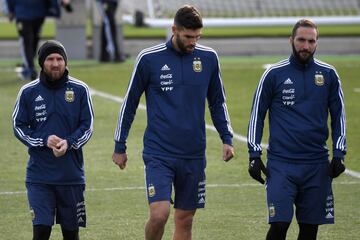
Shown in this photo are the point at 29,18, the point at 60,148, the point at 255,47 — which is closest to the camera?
the point at 60,148

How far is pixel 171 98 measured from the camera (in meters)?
9.61

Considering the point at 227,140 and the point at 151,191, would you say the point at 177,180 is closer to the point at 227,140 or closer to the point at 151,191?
the point at 151,191

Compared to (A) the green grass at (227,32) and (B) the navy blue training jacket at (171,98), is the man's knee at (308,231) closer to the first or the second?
(B) the navy blue training jacket at (171,98)

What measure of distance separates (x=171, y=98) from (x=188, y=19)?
2.06 ft

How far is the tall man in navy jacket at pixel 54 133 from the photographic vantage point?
9.63 meters

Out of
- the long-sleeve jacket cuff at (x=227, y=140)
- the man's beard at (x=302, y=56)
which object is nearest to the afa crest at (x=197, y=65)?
the long-sleeve jacket cuff at (x=227, y=140)

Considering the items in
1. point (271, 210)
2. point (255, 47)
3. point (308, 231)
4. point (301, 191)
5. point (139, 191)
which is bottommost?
point (255, 47)

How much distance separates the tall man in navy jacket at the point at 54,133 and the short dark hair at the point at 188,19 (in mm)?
934

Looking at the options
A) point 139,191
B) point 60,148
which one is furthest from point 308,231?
point 139,191

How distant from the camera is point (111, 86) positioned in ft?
74.5

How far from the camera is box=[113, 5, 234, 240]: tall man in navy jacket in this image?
9.55m

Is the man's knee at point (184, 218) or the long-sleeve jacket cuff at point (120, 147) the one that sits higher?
the long-sleeve jacket cuff at point (120, 147)

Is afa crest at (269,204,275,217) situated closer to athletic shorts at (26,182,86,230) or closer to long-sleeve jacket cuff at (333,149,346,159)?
long-sleeve jacket cuff at (333,149,346,159)

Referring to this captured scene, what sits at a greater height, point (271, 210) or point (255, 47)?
point (271, 210)
